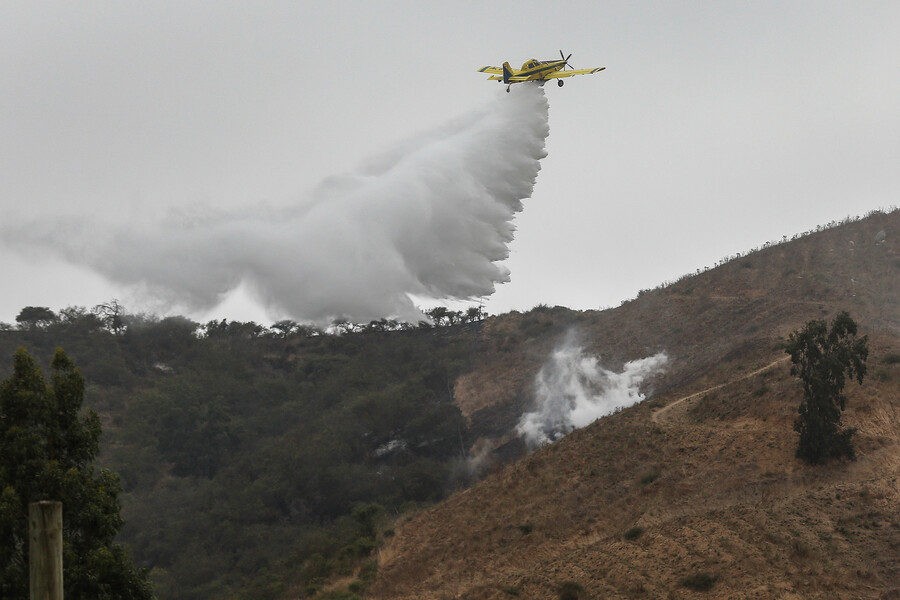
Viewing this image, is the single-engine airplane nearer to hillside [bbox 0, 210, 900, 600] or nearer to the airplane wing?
the airplane wing

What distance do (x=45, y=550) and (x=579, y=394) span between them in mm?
58054

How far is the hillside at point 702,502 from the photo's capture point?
91.9 ft

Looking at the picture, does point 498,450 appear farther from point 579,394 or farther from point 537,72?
point 537,72

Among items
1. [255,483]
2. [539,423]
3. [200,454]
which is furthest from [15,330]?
[539,423]

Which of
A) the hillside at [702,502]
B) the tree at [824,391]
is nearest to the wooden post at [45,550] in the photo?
the hillside at [702,502]

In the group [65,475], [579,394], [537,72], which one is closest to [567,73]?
[537,72]

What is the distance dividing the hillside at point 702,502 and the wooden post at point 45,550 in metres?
24.8

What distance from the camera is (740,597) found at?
25.9 meters

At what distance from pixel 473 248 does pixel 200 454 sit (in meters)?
32.3

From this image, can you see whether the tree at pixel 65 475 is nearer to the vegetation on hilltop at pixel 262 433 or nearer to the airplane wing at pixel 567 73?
the vegetation on hilltop at pixel 262 433

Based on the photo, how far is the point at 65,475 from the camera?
16.0 meters

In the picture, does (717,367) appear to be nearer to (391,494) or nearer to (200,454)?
(391,494)

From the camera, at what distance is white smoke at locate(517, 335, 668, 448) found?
189 ft

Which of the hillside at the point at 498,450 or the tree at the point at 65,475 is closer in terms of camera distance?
the tree at the point at 65,475
